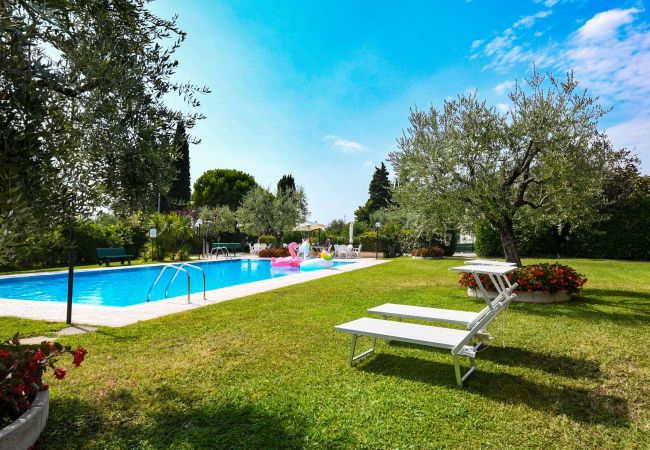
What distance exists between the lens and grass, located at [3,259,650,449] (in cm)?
325

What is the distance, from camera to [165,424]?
343cm

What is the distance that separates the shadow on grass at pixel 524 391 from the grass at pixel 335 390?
0.02m

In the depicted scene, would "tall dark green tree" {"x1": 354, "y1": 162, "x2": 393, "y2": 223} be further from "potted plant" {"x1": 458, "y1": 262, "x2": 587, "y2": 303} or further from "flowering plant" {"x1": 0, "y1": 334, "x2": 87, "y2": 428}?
"flowering plant" {"x1": 0, "y1": 334, "x2": 87, "y2": 428}

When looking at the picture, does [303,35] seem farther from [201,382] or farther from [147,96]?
[201,382]

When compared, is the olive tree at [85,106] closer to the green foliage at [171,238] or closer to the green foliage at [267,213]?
the green foliage at [171,238]

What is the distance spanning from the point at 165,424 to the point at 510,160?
9.82 metres

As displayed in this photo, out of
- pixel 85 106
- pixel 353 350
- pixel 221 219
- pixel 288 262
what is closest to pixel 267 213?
pixel 221 219

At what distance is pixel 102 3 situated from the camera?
3299 mm

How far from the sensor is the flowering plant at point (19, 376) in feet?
8.88

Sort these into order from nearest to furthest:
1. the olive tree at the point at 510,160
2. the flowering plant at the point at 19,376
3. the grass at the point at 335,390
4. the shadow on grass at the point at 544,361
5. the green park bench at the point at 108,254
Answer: the flowering plant at the point at 19,376 < the grass at the point at 335,390 < the shadow on grass at the point at 544,361 < the olive tree at the point at 510,160 < the green park bench at the point at 108,254

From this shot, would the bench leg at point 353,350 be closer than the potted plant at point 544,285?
Yes

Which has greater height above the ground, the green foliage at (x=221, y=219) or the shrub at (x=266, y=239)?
the green foliage at (x=221, y=219)

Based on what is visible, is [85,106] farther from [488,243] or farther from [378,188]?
[378,188]

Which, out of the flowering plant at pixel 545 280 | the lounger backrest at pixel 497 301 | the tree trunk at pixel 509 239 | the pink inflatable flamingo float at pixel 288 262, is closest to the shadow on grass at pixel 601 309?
the flowering plant at pixel 545 280
